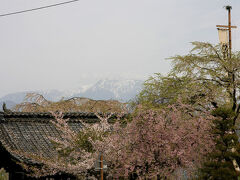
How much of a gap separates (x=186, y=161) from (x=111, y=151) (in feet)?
8.63

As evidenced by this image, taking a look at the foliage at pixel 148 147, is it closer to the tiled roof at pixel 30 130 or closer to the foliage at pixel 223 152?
the foliage at pixel 223 152

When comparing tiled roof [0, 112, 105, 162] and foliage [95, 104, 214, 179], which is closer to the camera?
foliage [95, 104, 214, 179]

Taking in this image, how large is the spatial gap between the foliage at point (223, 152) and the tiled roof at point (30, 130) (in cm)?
641

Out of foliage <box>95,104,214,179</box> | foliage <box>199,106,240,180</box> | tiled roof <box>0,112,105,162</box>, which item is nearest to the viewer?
foliage <box>95,104,214,179</box>

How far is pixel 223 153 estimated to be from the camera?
1224 centimetres

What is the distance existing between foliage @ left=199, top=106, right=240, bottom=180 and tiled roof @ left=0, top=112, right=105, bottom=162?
253 inches

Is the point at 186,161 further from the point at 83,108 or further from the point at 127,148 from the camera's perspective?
the point at 83,108

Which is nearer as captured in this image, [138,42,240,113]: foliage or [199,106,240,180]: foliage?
[199,106,240,180]: foliage

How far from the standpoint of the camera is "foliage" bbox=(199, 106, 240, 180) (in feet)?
38.5

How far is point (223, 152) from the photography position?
12.3 meters

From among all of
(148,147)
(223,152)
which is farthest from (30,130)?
(223,152)

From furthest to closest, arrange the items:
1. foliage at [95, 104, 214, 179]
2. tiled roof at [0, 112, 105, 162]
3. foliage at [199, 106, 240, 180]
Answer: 1. tiled roof at [0, 112, 105, 162]
2. foliage at [199, 106, 240, 180]
3. foliage at [95, 104, 214, 179]

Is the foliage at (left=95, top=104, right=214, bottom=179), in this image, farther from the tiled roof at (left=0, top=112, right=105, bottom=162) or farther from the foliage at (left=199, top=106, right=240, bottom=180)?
the tiled roof at (left=0, top=112, right=105, bottom=162)

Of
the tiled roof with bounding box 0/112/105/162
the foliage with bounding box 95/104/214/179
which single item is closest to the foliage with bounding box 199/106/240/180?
the foliage with bounding box 95/104/214/179
